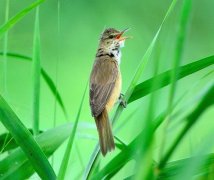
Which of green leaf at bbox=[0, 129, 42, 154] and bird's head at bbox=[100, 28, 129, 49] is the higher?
bird's head at bbox=[100, 28, 129, 49]

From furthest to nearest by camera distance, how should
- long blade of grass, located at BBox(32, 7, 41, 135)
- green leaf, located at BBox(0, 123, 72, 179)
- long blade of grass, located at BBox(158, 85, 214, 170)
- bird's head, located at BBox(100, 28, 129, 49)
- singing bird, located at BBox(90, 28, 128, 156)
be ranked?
bird's head, located at BBox(100, 28, 129, 49) → singing bird, located at BBox(90, 28, 128, 156) → long blade of grass, located at BBox(32, 7, 41, 135) → green leaf, located at BBox(0, 123, 72, 179) → long blade of grass, located at BBox(158, 85, 214, 170)

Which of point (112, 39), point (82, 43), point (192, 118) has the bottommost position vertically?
point (192, 118)

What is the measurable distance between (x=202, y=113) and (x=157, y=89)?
137 mm

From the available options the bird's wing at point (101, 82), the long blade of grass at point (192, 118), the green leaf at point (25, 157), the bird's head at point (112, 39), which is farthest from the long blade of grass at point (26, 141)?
the bird's head at point (112, 39)

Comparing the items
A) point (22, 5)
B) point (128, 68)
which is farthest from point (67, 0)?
point (128, 68)

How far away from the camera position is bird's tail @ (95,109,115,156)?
7.89ft

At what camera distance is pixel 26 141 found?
2025 millimetres

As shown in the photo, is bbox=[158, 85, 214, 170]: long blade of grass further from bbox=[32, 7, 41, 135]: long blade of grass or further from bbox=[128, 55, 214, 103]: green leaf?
bbox=[32, 7, 41, 135]: long blade of grass

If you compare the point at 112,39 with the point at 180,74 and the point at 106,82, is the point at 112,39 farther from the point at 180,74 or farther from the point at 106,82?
the point at 180,74

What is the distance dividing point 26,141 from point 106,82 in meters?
1.18

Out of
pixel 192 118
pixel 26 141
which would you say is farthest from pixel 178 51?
pixel 26 141

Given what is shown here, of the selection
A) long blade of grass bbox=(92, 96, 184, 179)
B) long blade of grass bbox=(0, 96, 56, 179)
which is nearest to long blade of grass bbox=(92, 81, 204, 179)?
long blade of grass bbox=(92, 96, 184, 179)

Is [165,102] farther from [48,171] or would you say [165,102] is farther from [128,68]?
[128,68]

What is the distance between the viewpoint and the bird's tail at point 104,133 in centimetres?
241
